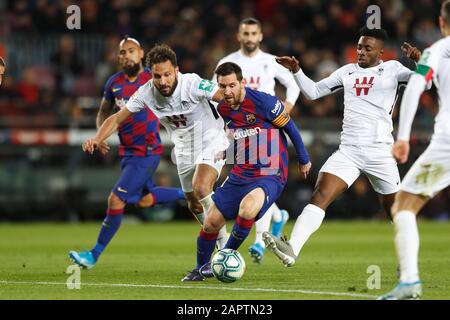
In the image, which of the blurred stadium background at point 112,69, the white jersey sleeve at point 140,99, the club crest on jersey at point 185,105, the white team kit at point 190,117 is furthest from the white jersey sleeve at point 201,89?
the blurred stadium background at point 112,69

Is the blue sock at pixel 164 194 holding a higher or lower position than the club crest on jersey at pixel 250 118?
lower

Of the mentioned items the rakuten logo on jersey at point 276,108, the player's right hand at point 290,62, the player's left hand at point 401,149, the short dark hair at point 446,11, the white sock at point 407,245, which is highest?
the short dark hair at point 446,11

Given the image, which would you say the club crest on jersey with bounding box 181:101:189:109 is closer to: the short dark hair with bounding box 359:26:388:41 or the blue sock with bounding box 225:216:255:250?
the blue sock with bounding box 225:216:255:250

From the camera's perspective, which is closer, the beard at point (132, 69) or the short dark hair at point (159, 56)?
the short dark hair at point (159, 56)

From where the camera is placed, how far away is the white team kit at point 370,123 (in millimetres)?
10734

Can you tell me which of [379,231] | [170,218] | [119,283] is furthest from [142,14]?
[119,283]

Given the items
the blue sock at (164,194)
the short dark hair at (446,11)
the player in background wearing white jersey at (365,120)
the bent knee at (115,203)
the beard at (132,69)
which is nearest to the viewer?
the short dark hair at (446,11)

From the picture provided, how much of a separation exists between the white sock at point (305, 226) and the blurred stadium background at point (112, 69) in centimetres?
1128

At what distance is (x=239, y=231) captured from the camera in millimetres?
10031

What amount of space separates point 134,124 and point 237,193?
330cm

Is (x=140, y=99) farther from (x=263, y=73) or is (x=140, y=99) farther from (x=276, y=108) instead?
(x=263, y=73)

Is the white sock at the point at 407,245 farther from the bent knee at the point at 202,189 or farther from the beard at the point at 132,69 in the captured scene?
the beard at the point at 132,69
